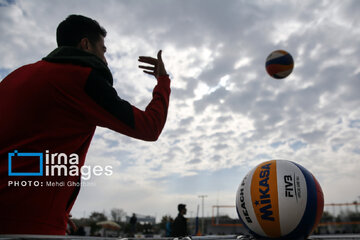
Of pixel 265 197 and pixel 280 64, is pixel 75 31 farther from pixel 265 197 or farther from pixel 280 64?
pixel 280 64

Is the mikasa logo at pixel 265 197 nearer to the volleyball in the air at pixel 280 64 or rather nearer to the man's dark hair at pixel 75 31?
the man's dark hair at pixel 75 31

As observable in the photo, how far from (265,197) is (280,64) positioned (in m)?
5.93

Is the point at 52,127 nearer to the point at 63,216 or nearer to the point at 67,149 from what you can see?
the point at 67,149


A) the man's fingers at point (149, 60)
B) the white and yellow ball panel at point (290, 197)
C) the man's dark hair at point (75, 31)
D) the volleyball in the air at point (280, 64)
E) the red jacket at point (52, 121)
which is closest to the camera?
the red jacket at point (52, 121)

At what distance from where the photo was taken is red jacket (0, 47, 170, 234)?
1.23 metres

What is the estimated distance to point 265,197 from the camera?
143 inches

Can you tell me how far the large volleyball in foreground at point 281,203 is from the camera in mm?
3531

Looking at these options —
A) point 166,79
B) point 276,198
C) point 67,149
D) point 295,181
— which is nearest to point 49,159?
point 67,149

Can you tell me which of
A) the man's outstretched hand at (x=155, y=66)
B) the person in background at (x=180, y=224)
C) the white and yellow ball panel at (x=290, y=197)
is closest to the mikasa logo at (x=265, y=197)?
the white and yellow ball panel at (x=290, y=197)

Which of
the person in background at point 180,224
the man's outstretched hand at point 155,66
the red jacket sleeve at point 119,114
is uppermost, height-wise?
the man's outstretched hand at point 155,66

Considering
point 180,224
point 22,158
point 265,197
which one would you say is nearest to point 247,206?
point 265,197

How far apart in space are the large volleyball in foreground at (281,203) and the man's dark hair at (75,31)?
2.95 meters

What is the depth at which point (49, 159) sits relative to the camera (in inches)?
52.6

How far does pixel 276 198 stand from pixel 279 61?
597cm
